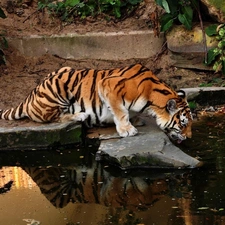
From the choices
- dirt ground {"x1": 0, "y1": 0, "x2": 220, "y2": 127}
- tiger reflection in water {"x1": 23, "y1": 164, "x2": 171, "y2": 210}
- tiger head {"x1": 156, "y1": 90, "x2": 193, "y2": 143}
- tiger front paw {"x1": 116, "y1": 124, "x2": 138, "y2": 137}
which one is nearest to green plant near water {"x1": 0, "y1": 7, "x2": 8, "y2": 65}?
dirt ground {"x1": 0, "y1": 0, "x2": 220, "y2": 127}

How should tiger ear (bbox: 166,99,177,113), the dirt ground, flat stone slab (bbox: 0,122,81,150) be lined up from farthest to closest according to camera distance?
the dirt ground < flat stone slab (bbox: 0,122,81,150) < tiger ear (bbox: 166,99,177,113)

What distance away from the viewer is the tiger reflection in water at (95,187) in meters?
4.95

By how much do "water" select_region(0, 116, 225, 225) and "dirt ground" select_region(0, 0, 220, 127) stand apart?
2.42 m

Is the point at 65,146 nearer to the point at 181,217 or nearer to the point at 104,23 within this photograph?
the point at 181,217

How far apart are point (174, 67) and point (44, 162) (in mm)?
3874

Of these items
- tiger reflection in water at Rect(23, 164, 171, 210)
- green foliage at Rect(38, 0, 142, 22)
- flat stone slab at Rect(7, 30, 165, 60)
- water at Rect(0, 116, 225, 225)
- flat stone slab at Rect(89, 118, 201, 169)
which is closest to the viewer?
water at Rect(0, 116, 225, 225)

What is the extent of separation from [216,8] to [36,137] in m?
4.02

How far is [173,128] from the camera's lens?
6.45 m

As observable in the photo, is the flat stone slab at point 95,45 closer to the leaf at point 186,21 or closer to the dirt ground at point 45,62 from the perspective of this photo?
the dirt ground at point 45,62

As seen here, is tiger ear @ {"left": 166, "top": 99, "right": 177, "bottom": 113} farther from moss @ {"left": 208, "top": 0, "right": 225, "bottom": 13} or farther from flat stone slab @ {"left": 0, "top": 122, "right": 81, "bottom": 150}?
moss @ {"left": 208, "top": 0, "right": 225, "bottom": 13}

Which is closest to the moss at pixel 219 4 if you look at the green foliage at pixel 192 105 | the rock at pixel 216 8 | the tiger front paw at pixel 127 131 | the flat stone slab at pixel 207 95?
the rock at pixel 216 8

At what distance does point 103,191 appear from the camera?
17.0 feet

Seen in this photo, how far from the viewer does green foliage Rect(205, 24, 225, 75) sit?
352 inches

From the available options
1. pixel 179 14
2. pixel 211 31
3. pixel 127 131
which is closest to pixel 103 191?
pixel 127 131
